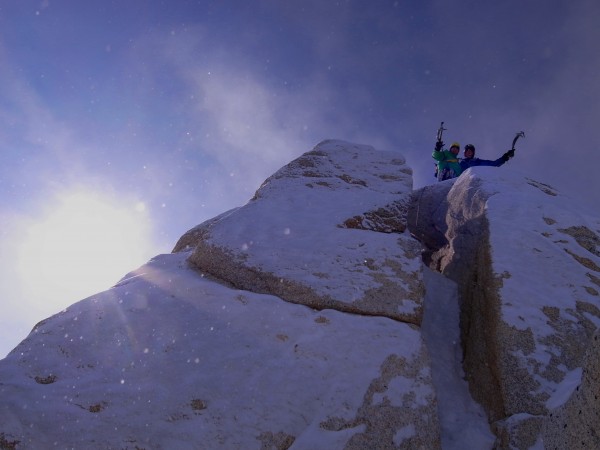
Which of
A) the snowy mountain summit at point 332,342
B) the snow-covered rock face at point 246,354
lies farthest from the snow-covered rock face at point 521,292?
the snow-covered rock face at point 246,354

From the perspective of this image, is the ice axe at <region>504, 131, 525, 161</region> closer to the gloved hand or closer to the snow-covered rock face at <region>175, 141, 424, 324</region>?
the gloved hand

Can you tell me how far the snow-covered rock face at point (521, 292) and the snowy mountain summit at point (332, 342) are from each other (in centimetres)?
3

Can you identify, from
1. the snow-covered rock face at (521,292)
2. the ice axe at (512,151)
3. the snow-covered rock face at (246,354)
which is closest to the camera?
the snow-covered rock face at (246,354)

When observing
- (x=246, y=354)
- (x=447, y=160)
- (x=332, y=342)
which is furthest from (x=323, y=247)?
(x=447, y=160)

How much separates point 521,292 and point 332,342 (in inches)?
145

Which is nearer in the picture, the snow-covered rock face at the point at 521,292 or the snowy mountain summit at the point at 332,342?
the snowy mountain summit at the point at 332,342

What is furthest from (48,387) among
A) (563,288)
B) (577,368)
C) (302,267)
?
(563,288)

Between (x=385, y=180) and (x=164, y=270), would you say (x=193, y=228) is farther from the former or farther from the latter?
(x=385, y=180)

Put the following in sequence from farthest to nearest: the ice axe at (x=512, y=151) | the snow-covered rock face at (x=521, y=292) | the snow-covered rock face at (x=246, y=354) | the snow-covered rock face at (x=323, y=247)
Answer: the ice axe at (x=512, y=151)
the snow-covered rock face at (x=323, y=247)
the snow-covered rock face at (x=521, y=292)
the snow-covered rock face at (x=246, y=354)

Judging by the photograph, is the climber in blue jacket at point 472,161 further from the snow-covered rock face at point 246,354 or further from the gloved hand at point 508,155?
the snow-covered rock face at point 246,354

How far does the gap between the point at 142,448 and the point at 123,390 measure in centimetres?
89

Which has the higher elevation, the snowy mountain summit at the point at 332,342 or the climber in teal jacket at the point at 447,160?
the climber in teal jacket at the point at 447,160

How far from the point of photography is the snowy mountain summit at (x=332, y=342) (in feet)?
16.3

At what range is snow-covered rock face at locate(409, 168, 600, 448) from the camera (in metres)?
6.17
